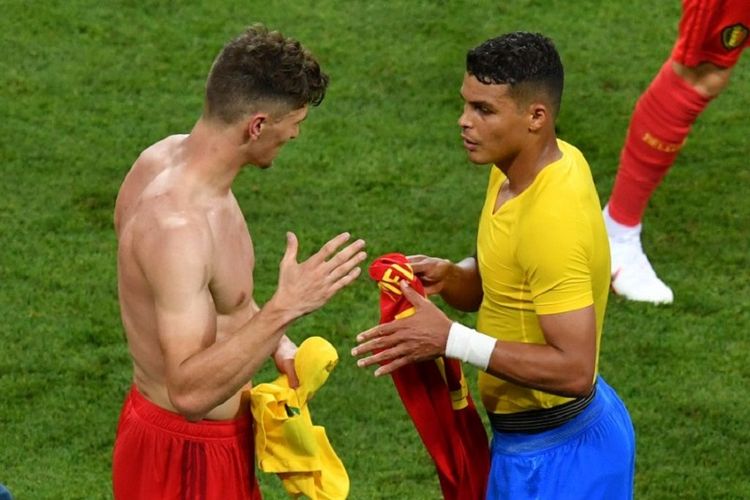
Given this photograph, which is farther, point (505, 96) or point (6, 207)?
point (6, 207)

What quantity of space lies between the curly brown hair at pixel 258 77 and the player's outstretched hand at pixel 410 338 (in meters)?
0.65

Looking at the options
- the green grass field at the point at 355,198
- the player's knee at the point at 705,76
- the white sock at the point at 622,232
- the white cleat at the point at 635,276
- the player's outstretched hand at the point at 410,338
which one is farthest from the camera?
the white sock at the point at 622,232

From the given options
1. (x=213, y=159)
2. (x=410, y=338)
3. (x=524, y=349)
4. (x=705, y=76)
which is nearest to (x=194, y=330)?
(x=213, y=159)

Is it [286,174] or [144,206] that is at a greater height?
[144,206]

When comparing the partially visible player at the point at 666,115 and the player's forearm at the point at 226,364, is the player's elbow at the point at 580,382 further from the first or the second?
the partially visible player at the point at 666,115

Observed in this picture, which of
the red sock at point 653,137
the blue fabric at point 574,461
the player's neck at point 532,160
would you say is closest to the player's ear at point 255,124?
the player's neck at point 532,160

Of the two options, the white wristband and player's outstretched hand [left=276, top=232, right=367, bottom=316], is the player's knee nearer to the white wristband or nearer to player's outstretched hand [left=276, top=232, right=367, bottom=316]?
the white wristband

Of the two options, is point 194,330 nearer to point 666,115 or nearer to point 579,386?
point 579,386

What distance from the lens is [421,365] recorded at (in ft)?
14.8

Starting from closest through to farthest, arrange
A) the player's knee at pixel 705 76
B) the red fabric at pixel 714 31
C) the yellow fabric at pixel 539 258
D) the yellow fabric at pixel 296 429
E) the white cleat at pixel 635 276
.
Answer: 1. the yellow fabric at pixel 539 258
2. the yellow fabric at pixel 296 429
3. the red fabric at pixel 714 31
4. the player's knee at pixel 705 76
5. the white cleat at pixel 635 276

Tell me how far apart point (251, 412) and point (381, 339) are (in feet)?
1.54

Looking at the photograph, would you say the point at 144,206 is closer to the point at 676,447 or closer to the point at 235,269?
the point at 235,269

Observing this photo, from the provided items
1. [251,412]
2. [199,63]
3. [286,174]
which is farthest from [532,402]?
[199,63]

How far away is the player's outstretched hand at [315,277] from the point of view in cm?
394
